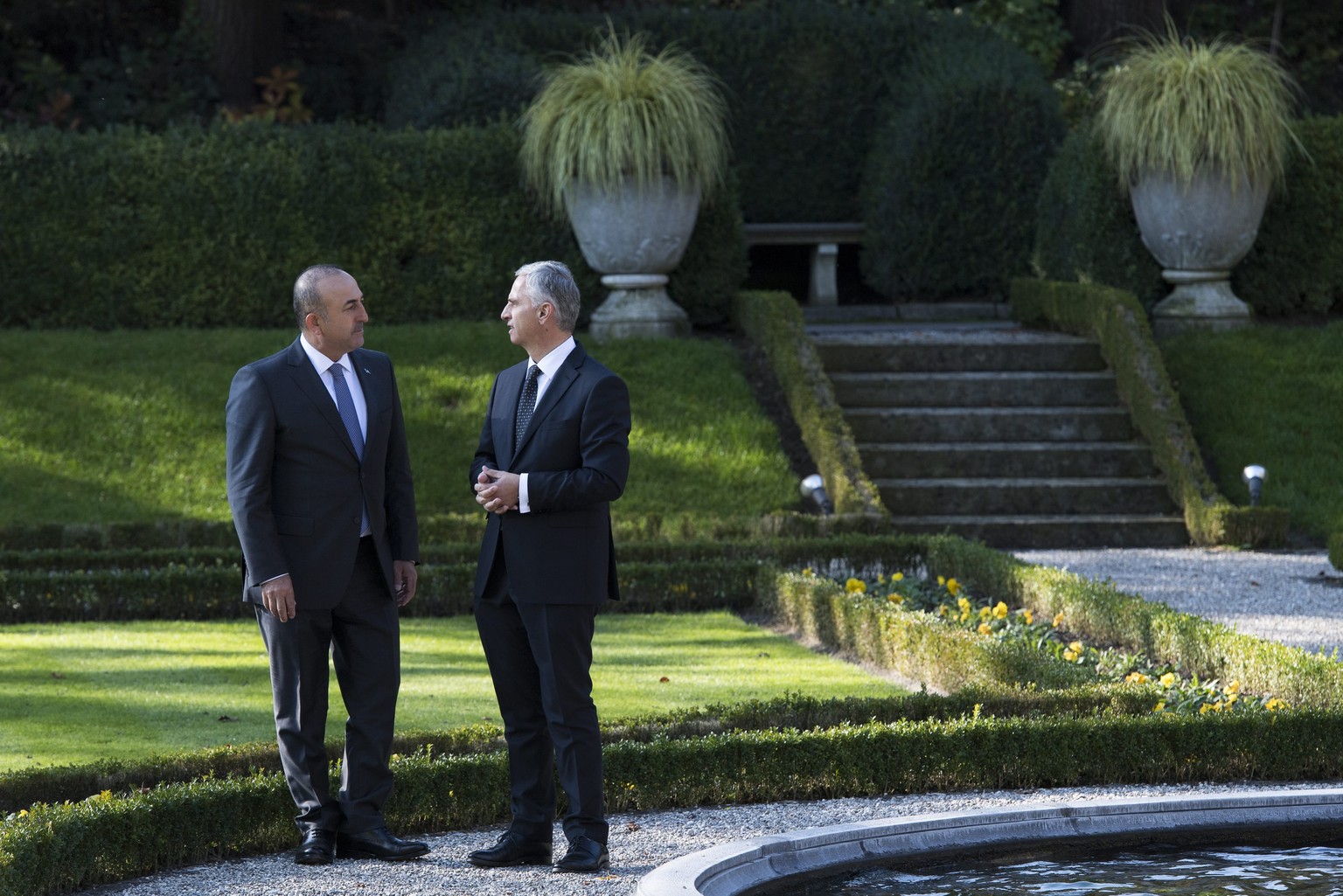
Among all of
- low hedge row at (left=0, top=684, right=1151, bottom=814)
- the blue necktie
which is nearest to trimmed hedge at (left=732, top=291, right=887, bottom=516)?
low hedge row at (left=0, top=684, right=1151, bottom=814)

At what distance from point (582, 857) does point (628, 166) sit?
8.35 metres

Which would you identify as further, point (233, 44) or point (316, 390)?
point (233, 44)

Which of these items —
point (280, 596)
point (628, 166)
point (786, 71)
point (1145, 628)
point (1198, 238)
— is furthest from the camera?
point (786, 71)

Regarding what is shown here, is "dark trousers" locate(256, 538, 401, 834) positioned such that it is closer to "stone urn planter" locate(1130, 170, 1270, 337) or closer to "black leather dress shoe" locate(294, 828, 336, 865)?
"black leather dress shoe" locate(294, 828, 336, 865)

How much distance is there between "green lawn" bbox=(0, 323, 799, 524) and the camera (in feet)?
34.0

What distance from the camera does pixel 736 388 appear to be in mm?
11703

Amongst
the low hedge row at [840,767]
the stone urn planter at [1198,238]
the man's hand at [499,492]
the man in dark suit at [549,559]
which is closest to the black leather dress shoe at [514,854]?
the man in dark suit at [549,559]

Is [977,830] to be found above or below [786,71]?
below

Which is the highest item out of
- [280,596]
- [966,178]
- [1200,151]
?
[966,178]

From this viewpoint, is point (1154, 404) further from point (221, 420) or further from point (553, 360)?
point (553, 360)

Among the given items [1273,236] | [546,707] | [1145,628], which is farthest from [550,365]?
[1273,236]

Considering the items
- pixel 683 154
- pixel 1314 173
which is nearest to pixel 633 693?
pixel 683 154

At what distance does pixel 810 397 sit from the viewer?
36.5 feet

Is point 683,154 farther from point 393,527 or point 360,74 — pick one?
point 393,527
